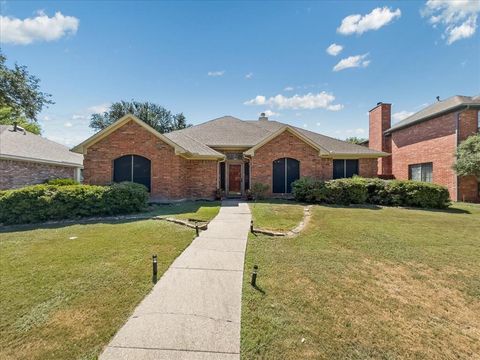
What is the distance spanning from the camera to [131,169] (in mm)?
13898

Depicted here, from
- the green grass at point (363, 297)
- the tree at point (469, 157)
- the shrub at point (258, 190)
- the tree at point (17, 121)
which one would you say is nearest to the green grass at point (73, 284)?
the green grass at point (363, 297)

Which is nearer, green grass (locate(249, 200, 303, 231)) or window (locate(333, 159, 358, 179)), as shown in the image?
green grass (locate(249, 200, 303, 231))

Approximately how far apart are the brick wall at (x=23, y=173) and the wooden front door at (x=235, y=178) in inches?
471

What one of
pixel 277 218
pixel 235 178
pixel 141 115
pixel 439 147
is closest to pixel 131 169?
pixel 235 178

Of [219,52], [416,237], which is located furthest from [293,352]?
[219,52]

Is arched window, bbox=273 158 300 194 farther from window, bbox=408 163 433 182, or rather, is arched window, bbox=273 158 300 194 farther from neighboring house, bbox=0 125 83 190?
neighboring house, bbox=0 125 83 190

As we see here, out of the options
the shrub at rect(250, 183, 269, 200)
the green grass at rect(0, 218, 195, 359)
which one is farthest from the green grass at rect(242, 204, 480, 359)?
the shrub at rect(250, 183, 269, 200)

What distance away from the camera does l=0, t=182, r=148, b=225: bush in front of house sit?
920 cm

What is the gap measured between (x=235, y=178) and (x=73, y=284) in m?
13.2

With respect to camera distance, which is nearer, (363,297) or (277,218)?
(363,297)

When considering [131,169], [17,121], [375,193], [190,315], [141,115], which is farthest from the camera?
[141,115]

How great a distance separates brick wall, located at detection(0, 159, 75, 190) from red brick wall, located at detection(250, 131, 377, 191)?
44.1 ft

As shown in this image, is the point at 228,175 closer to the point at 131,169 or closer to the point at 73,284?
the point at 131,169

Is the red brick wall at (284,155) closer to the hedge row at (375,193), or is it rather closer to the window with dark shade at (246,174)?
the window with dark shade at (246,174)
